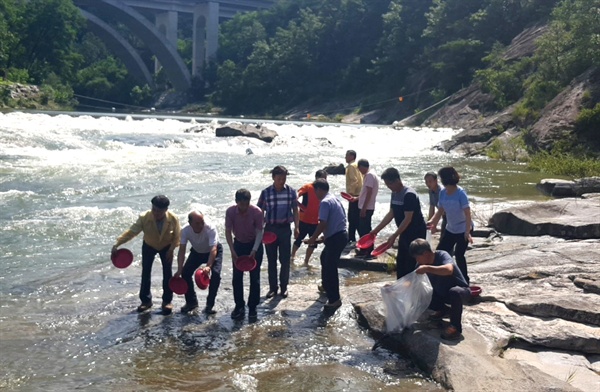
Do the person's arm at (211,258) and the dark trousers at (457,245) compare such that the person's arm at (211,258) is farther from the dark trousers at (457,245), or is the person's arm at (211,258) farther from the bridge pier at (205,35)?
the bridge pier at (205,35)

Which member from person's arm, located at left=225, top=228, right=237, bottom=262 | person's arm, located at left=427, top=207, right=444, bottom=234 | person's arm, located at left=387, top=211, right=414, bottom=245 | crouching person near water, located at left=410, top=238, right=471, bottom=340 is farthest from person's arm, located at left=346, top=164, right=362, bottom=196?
crouching person near water, located at left=410, top=238, right=471, bottom=340

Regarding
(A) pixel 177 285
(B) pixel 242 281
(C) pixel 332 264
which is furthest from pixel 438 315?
(A) pixel 177 285

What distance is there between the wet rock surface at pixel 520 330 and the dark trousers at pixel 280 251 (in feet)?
2.49

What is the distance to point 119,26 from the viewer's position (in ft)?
413

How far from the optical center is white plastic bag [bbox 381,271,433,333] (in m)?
7.25

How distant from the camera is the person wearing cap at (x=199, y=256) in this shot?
836 cm

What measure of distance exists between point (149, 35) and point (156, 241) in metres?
83.6

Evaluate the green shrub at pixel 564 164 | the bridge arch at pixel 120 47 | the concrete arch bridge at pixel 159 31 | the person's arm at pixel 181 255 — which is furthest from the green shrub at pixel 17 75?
the person's arm at pixel 181 255

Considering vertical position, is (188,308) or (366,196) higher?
(366,196)

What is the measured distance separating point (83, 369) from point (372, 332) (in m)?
2.77

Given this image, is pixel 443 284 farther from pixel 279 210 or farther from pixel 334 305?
pixel 279 210

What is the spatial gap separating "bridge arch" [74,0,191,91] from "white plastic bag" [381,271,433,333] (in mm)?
81288

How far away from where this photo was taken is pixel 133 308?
8.80m

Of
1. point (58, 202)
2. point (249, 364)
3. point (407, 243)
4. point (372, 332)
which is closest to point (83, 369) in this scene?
point (249, 364)
